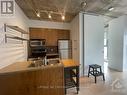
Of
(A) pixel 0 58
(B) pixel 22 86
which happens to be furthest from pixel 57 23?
(B) pixel 22 86

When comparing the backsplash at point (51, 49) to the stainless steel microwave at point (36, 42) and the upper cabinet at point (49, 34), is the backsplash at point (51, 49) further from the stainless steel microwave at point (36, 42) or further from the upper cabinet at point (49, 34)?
the stainless steel microwave at point (36, 42)

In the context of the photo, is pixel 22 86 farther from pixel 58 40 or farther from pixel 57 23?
pixel 57 23

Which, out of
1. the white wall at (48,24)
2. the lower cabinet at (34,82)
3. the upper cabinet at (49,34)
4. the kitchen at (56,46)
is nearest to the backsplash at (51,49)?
the kitchen at (56,46)

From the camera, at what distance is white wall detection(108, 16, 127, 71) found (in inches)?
215

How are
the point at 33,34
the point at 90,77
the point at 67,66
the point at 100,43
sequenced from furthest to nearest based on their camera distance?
the point at 33,34 < the point at 100,43 < the point at 90,77 < the point at 67,66

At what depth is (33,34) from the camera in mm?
5664

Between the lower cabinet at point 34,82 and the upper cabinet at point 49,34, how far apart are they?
365cm

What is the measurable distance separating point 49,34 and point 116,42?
377 centimetres

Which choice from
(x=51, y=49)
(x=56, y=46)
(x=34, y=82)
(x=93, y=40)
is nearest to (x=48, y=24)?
(x=56, y=46)

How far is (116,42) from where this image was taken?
18.9 feet

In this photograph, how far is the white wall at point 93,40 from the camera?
4945 mm

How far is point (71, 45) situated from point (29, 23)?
2.66 meters

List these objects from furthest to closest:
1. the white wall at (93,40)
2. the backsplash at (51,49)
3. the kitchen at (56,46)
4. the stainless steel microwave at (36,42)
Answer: the backsplash at (51,49) → the stainless steel microwave at (36,42) → the white wall at (93,40) → the kitchen at (56,46)

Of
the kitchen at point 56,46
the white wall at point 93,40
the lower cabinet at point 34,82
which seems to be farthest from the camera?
the white wall at point 93,40
